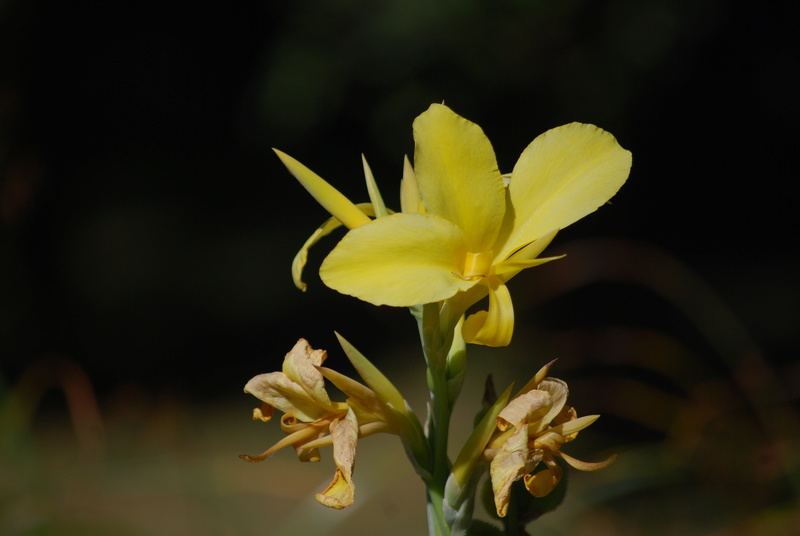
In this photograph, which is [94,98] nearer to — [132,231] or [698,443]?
[132,231]

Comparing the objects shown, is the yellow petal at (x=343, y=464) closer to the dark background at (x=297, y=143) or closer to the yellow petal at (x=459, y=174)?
the yellow petal at (x=459, y=174)

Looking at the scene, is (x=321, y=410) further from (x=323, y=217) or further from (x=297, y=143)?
(x=323, y=217)

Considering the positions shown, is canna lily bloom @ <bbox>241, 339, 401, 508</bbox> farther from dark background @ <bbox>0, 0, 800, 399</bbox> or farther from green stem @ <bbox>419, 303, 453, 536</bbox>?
dark background @ <bbox>0, 0, 800, 399</bbox>

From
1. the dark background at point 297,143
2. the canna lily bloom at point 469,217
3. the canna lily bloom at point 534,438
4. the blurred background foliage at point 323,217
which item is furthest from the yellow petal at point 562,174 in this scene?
the dark background at point 297,143

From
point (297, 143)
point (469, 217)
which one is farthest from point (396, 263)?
point (297, 143)

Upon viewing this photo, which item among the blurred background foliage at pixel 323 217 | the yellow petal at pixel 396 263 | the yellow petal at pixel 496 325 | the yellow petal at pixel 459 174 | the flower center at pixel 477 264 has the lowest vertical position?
the blurred background foliage at pixel 323 217

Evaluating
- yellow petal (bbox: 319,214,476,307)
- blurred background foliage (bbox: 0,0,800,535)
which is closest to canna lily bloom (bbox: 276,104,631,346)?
yellow petal (bbox: 319,214,476,307)
